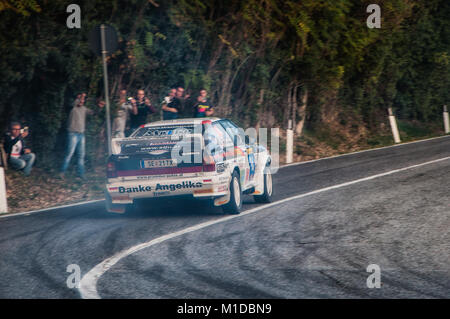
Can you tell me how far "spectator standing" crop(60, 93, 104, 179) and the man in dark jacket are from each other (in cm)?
77

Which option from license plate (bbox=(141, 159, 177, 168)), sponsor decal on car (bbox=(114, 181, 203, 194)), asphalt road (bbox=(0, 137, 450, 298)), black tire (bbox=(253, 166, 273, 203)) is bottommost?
asphalt road (bbox=(0, 137, 450, 298))

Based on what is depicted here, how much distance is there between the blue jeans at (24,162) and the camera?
14359 millimetres

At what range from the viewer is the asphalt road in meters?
6.11

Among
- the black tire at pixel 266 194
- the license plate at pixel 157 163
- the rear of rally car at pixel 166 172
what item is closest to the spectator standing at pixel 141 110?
the black tire at pixel 266 194

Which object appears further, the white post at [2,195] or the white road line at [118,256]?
the white post at [2,195]

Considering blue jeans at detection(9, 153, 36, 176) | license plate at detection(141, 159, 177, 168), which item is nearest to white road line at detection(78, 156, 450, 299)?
license plate at detection(141, 159, 177, 168)

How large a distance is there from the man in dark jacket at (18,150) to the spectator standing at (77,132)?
→ 768 millimetres

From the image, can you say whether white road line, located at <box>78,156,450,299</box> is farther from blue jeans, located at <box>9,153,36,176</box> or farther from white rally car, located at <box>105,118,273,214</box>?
blue jeans, located at <box>9,153,36,176</box>

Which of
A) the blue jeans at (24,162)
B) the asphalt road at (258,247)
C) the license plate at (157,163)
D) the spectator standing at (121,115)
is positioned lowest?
the asphalt road at (258,247)

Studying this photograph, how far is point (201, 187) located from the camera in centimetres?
982

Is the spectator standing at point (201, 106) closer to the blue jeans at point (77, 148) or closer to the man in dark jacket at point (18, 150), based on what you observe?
the blue jeans at point (77, 148)

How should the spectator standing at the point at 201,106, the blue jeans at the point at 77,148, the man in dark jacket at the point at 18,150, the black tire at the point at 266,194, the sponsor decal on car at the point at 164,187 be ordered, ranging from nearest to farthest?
the sponsor decal on car at the point at 164,187
the black tire at the point at 266,194
the man in dark jacket at the point at 18,150
the blue jeans at the point at 77,148
the spectator standing at the point at 201,106
